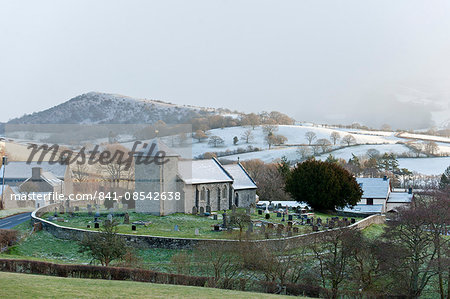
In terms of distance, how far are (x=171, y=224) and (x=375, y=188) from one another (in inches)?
1402

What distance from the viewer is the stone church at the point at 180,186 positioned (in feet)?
154

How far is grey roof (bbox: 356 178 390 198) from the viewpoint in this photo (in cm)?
6762

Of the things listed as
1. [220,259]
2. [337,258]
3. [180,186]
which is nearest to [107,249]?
[220,259]

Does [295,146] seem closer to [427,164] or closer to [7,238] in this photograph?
[427,164]

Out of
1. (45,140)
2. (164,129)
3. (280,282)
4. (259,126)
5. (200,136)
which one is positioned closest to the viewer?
(280,282)

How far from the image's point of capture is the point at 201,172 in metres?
52.3

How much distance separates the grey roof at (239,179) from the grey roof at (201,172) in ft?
8.05

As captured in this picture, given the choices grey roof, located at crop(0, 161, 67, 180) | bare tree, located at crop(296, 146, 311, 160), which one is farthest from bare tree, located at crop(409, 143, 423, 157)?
grey roof, located at crop(0, 161, 67, 180)

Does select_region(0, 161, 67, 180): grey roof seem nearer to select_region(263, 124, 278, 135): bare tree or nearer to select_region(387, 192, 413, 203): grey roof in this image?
select_region(387, 192, 413, 203): grey roof

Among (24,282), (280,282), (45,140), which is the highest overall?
(45,140)

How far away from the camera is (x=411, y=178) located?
341ft

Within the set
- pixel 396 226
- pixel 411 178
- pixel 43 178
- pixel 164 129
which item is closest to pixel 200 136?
pixel 164 129

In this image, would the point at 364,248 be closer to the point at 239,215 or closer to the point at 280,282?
the point at 280,282

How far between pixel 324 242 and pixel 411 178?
81.8 metres
